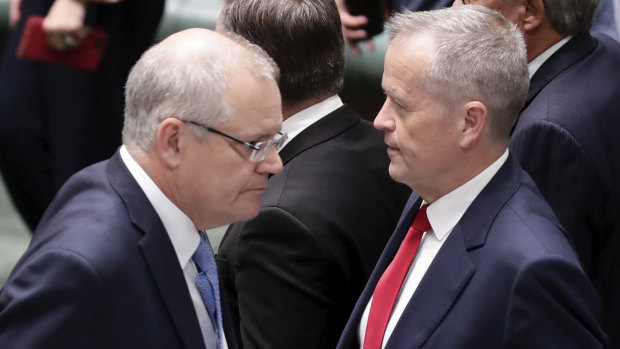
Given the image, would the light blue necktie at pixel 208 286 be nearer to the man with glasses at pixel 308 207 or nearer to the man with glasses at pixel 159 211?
the man with glasses at pixel 159 211

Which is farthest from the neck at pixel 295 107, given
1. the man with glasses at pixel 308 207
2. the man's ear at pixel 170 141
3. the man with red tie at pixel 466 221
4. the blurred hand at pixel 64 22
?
the blurred hand at pixel 64 22

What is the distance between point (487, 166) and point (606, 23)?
175cm

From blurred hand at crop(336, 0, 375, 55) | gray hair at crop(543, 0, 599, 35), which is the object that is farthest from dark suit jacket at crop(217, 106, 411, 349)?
blurred hand at crop(336, 0, 375, 55)

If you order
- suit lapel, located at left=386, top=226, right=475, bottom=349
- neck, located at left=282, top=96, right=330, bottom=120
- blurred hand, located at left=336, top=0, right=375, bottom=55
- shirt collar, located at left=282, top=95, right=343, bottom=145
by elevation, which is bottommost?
blurred hand, located at left=336, top=0, right=375, bottom=55

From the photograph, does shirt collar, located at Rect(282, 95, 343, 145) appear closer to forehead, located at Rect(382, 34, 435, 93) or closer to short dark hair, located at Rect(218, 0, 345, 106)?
short dark hair, located at Rect(218, 0, 345, 106)

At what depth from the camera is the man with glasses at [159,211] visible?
6.57ft

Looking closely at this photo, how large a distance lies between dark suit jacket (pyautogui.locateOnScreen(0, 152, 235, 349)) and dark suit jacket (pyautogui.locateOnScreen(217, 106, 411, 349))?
1.27 ft

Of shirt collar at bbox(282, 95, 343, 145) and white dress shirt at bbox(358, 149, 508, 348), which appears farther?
shirt collar at bbox(282, 95, 343, 145)

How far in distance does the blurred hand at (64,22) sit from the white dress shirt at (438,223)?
222cm

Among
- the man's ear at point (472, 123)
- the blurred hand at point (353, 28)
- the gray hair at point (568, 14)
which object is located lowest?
the blurred hand at point (353, 28)

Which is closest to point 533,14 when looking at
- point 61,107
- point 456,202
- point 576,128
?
point 576,128

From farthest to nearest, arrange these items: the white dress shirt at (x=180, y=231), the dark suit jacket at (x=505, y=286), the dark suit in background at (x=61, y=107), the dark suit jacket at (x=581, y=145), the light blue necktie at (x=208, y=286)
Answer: the dark suit in background at (x=61, y=107)
the dark suit jacket at (x=581, y=145)
the light blue necktie at (x=208, y=286)
the white dress shirt at (x=180, y=231)
the dark suit jacket at (x=505, y=286)

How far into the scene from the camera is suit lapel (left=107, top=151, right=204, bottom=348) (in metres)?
2.16

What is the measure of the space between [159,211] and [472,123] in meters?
0.77
